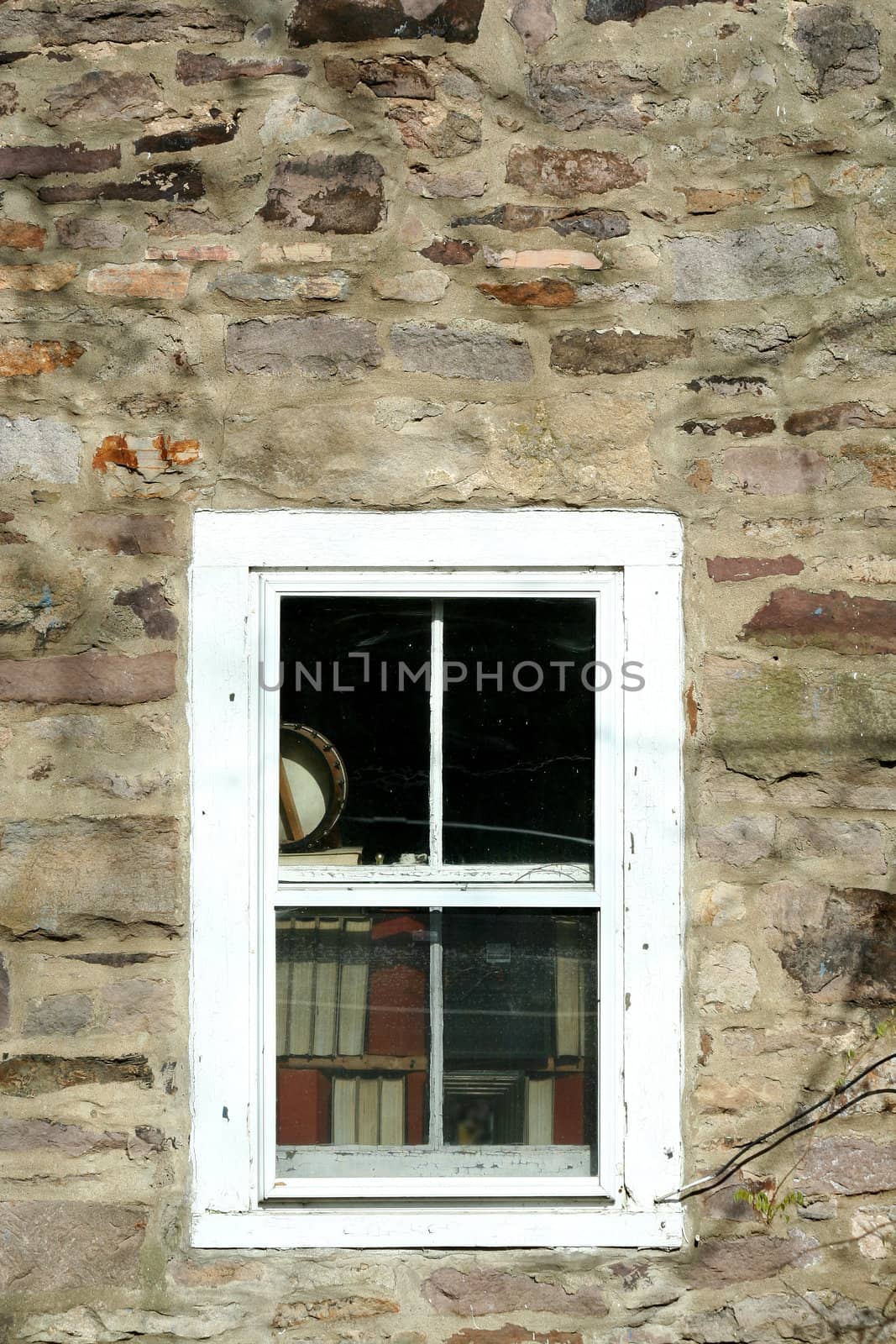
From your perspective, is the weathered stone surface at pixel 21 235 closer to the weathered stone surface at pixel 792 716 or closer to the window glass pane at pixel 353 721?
the window glass pane at pixel 353 721

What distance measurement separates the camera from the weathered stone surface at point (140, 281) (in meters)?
2.28

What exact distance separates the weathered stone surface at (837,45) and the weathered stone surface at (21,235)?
1.55 meters

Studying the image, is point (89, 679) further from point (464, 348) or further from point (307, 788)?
point (464, 348)

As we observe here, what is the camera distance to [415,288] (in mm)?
2279

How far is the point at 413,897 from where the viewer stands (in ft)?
7.54

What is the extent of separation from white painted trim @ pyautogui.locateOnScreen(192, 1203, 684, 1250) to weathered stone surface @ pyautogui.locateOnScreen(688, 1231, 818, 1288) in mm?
70

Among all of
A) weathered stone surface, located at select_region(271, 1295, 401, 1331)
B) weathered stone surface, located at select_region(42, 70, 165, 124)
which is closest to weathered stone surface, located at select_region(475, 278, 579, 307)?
weathered stone surface, located at select_region(42, 70, 165, 124)

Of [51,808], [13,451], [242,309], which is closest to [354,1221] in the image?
[51,808]

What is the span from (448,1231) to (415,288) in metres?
1.84

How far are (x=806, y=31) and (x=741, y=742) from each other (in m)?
1.41

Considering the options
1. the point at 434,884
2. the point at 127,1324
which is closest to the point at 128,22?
the point at 434,884

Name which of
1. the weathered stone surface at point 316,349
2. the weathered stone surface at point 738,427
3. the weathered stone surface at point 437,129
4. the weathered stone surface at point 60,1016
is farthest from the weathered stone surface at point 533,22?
the weathered stone surface at point 60,1016

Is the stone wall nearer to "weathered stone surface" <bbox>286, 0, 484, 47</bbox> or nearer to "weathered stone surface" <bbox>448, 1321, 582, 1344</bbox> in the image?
"weathered stone surface" <bbox>286, 0, 484, 47</bbox>

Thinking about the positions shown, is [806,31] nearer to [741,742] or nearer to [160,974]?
[741,742]
